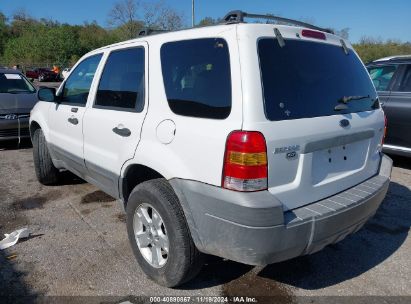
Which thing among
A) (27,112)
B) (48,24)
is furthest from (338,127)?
(48,24)

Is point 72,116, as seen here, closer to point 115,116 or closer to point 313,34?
point 115,116

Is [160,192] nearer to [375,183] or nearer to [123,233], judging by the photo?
[123,233]

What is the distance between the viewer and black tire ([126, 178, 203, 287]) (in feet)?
8.28

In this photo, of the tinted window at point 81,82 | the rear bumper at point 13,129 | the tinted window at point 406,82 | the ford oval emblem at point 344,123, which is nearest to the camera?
the ford oval emblem at point 344,123

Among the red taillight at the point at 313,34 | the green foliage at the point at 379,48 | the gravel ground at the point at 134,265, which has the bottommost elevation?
the gravel ground at the point at 134,265

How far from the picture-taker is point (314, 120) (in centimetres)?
246

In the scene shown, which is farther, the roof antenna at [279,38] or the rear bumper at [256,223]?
the roof antenna at [279,38]

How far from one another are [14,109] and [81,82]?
3964 millimetres

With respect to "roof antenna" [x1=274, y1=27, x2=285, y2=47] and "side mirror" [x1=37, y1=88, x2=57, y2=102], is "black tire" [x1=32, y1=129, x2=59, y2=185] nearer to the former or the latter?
"side mirror" [x1=37, y1=88, x2=57, y2=102]

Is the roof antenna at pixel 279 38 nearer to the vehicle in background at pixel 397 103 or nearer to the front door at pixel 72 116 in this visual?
the front door at pixel 72 116

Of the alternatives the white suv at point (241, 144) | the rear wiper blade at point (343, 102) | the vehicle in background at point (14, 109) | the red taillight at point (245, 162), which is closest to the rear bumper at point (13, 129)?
the vehicle in background at point (14, 109)

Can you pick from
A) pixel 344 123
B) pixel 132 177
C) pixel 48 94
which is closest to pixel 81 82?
pixel 48 94

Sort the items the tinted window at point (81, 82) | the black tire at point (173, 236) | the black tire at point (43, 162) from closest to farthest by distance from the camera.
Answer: the black tire at point (173, 236) → the tinted window at point (81, 82) → the black tire at point (43, 162)

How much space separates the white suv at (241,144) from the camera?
7.28ft
